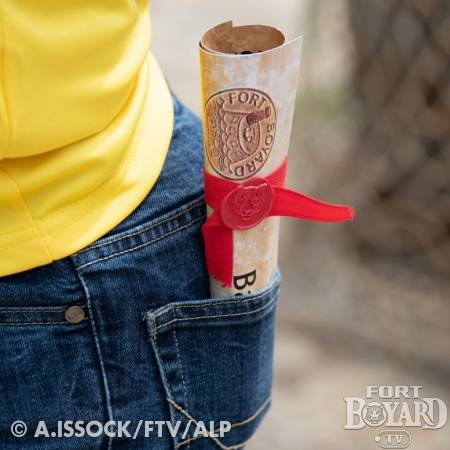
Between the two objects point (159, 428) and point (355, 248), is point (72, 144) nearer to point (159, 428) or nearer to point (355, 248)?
point (159, 428)

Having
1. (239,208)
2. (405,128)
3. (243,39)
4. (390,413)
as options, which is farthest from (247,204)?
(405,128)

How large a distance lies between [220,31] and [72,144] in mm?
157

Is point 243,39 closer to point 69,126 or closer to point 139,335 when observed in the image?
point 69,126

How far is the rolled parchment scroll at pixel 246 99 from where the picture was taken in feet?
2.27

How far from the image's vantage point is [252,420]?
86 cm

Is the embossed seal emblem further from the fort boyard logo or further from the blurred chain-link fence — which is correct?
the blurred chain-link fence

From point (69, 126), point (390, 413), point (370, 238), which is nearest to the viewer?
point (69, 126)

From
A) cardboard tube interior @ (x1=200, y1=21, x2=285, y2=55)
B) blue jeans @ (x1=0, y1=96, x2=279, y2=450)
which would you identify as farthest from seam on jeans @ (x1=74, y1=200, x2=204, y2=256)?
cardboard tube interior @ (x1=200, y1=21, x2=285, y2=55)

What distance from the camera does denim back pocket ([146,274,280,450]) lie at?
0.77 m

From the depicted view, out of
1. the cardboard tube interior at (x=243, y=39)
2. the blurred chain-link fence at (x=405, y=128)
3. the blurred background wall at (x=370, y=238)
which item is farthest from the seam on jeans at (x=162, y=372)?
the blurred chain-link fence at (x=405, y=128)

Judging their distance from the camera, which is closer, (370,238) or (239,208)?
(239,208)

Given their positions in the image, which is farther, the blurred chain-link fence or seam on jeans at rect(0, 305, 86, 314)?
the blurred chain-link fence

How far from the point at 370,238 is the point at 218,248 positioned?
3.98 feet

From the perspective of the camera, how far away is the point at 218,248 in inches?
30.7
